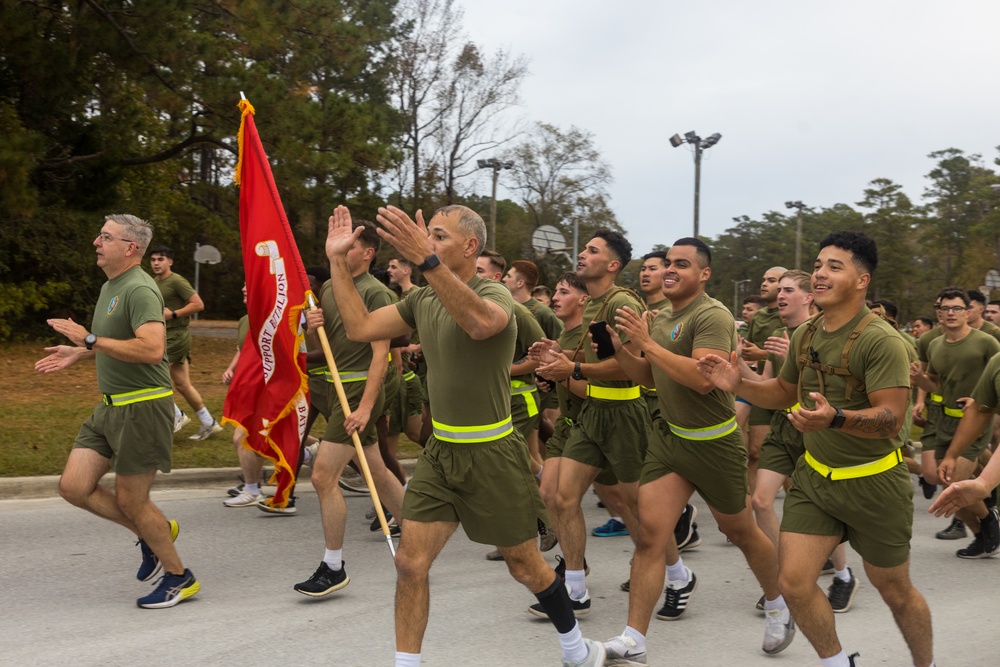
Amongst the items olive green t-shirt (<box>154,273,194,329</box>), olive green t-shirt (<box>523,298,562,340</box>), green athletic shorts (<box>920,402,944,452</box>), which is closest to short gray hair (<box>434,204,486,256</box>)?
olive green t-shirt (<box>523,298,562,340</box>)

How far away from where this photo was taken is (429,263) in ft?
12.1

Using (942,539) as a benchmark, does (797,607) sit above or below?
above

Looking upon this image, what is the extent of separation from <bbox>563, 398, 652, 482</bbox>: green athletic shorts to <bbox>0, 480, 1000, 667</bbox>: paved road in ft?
2.72

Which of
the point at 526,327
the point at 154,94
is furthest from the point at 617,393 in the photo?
the point at 154,94

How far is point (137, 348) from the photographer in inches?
205

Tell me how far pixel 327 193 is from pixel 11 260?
25.5 ft

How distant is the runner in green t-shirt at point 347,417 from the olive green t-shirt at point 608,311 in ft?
4.03

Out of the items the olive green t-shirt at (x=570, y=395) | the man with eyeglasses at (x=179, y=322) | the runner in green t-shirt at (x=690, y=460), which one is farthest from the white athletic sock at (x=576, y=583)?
the man with eyeglasses at (x=179, y=322)

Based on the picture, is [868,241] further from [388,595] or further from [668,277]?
[388,595]

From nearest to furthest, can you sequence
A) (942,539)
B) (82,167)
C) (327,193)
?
(942,539), (82,167), (327,193)

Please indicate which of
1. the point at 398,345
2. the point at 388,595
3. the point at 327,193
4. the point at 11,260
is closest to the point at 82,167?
the point at 11,260

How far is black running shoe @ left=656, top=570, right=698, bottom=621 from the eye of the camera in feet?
18.2

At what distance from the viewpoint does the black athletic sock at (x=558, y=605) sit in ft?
13.6

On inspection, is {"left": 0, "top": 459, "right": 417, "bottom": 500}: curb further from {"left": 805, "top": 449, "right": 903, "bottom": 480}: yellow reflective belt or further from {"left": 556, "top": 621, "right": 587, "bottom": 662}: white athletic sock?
{"left": 805, "top": 449, "right": 903, "bottom": 480}: yellow reflective belt
